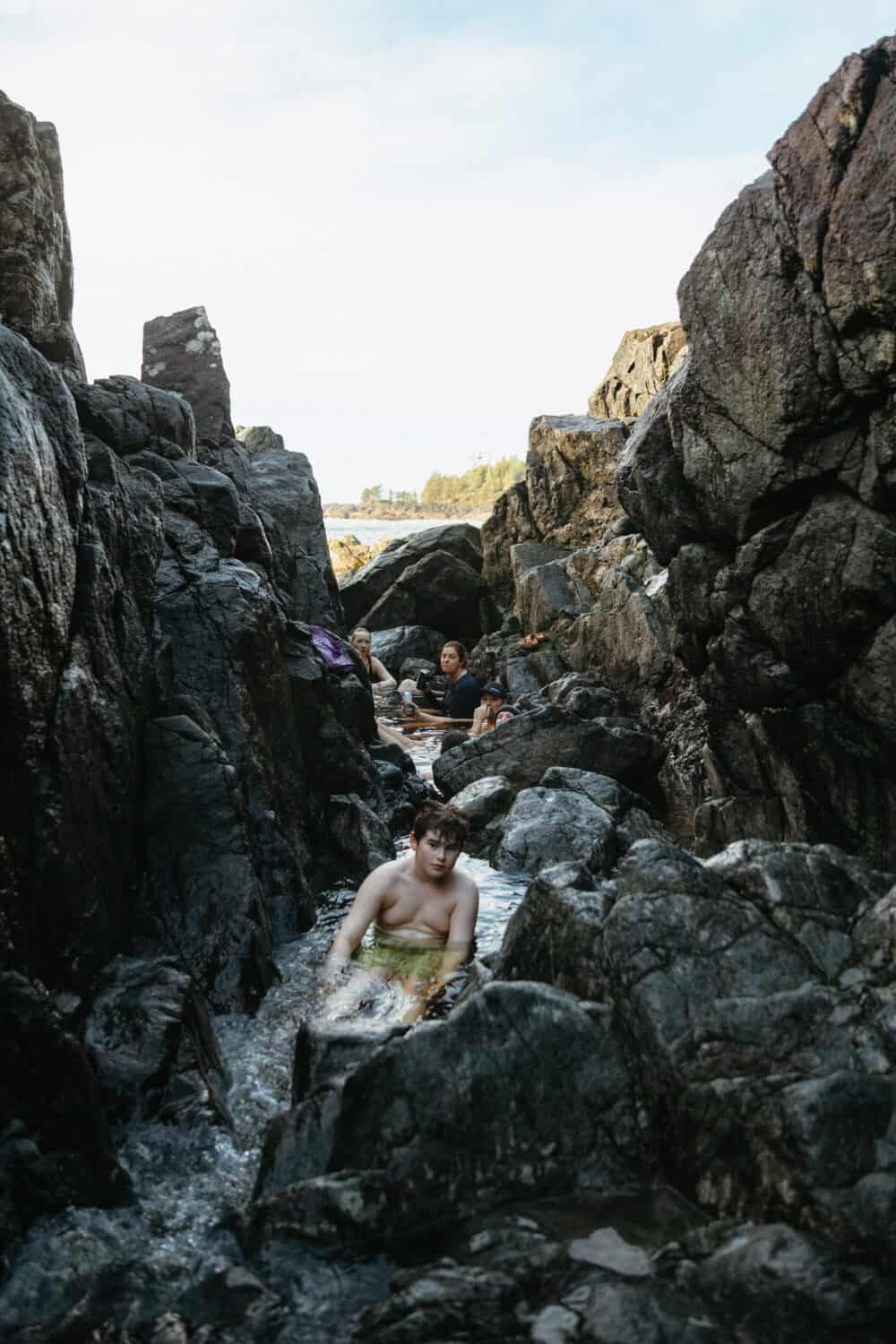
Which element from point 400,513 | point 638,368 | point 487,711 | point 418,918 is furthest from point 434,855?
point 400,513

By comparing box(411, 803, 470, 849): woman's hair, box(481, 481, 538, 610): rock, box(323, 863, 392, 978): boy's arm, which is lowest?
box(323, 863, 392, 978): boy's arm

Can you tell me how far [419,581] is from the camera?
3484cm

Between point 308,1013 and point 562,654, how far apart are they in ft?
62.7

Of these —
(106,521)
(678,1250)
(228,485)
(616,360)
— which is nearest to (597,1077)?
(678,1250)

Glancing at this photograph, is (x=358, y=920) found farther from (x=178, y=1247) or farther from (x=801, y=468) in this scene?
(x=801, y=468)

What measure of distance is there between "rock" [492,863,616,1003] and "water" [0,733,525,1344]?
6.36ft

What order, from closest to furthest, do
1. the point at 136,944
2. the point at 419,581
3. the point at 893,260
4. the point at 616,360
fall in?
the point at 136,944, the point at 893,260, the point at 419,581, the point at 616,360

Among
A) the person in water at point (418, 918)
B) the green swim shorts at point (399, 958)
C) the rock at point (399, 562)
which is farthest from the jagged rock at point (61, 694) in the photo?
the rock at point (399, 562)

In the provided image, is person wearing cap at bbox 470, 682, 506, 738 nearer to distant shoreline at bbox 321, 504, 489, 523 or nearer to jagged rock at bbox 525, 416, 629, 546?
jagged rock at bbox 525, 416, 629, 546

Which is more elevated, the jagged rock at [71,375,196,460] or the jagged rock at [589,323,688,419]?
the jagged rock at [589,323,688,419]

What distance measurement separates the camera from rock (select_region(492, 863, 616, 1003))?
6.02m

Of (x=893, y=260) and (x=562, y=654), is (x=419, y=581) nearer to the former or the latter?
(x=562, y=654)

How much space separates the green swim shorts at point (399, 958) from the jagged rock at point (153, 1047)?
5.69 feet

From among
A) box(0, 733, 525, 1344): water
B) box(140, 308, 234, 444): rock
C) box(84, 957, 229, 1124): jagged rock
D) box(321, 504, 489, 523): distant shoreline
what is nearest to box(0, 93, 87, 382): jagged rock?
box(84, 957, 229, 1124): jagged rock
